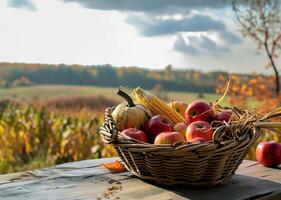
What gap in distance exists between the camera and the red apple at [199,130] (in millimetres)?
2154

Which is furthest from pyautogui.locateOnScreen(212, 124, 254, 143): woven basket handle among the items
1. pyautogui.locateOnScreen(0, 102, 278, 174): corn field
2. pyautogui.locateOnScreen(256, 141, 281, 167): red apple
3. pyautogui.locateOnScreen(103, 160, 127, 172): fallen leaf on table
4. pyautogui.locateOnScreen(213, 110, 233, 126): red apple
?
pyautogui.locateOnScreen(0, 102, 278, 174): corn field

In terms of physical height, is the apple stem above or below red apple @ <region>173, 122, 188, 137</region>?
above

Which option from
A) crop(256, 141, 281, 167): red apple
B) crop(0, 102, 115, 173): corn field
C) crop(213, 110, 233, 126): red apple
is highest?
crop(213, 110, 233, 126): red apple

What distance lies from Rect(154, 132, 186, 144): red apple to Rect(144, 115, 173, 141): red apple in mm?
122

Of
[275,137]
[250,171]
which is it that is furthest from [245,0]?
[250,171]

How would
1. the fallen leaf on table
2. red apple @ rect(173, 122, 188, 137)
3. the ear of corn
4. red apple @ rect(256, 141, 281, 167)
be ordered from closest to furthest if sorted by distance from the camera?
1. red apple @ rect(173, 122, 188, 137)
2. the ear of corn
3. the fallen leaf on table
4. red apple @ rect(256, 141, 281, 167)

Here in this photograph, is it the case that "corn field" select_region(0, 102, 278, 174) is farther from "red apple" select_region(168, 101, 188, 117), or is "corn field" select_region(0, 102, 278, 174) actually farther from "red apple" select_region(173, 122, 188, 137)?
"red apple" select_region(173, 122, 188, 137)

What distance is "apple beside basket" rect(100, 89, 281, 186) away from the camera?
2.05m

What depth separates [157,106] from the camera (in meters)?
2.44

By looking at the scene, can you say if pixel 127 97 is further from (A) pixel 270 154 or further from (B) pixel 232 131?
(A) pixel 270 154

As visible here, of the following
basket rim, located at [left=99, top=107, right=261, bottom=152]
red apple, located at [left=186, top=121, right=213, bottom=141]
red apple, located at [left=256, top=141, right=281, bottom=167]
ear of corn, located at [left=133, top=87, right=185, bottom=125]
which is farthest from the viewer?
red apple, located at [left=256, top=141, right=281, bottom=167]

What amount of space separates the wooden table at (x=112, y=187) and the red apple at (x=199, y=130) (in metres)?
0.21

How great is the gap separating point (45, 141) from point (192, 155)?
3.57 metres

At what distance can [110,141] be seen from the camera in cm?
220
